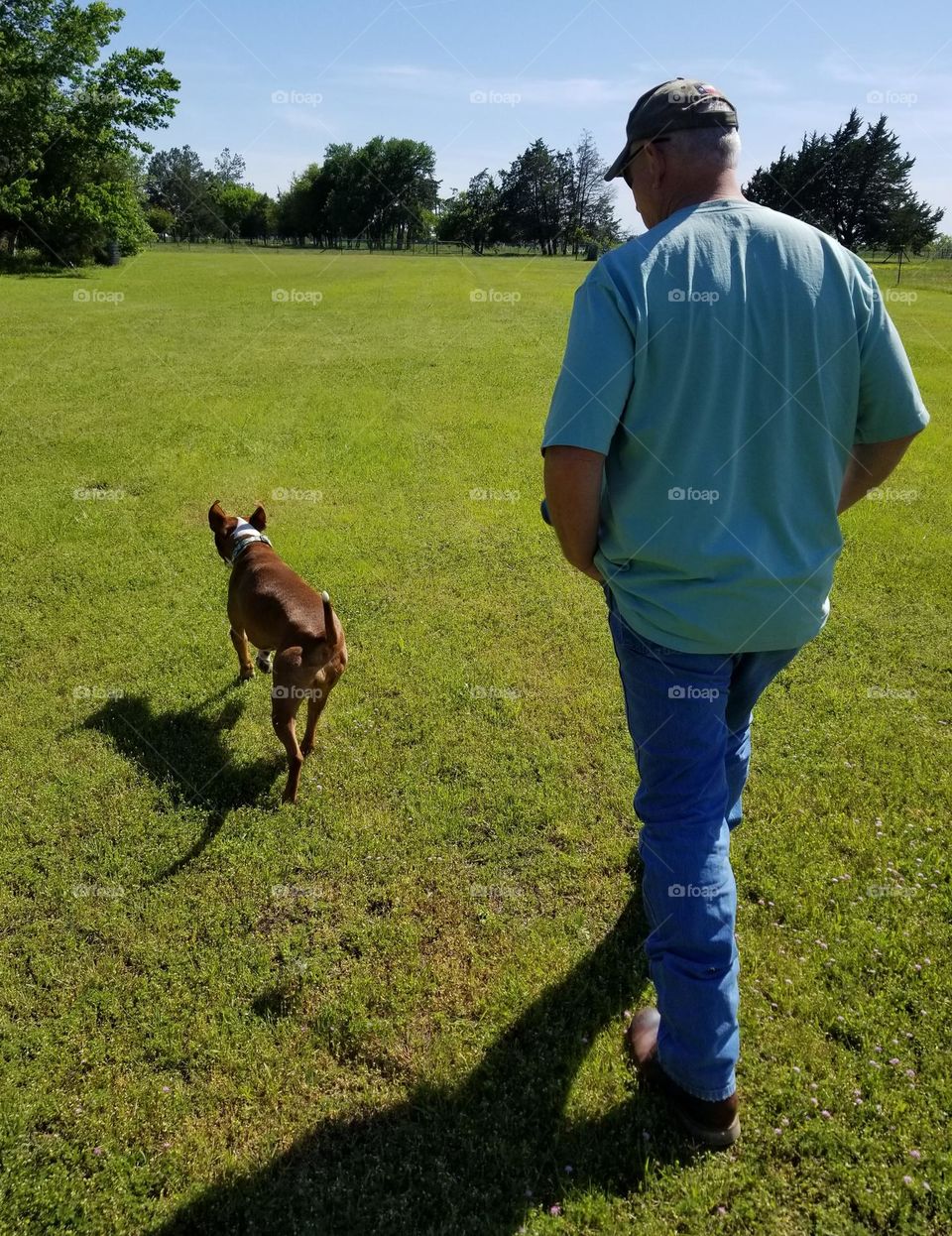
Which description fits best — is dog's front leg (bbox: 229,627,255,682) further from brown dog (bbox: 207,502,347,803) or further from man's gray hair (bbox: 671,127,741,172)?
man's gray hair (bbox: 671,127,741,172)

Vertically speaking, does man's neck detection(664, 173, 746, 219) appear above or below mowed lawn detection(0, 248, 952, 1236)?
above

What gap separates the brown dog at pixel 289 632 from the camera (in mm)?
4121

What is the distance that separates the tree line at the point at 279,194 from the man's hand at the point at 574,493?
1207 inches

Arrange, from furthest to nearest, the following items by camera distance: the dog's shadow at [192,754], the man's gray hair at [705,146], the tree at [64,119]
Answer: the tree at [64,119], the dog's shadow at [192,754], the man's gray hair at [705,146]

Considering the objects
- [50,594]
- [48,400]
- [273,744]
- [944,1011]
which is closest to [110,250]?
[48,400]

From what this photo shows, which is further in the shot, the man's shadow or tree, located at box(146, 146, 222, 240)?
tree, located at box(146, 146, 222, 240)

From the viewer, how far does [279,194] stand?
97438 millimetres

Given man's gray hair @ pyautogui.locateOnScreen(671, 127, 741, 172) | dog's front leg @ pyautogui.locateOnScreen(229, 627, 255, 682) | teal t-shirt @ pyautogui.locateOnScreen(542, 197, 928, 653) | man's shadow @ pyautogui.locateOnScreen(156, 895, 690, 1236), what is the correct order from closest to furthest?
1. teal t-shirt @ pyautogui.locateOnScreen(542, 197, 928, 653)
2. man's gray hair @ pyautogui.locateOnScreen(671, 127, 741, 172)
3. man's shadow @ pyautogui.locateOnScreen(156, 895, 690, 1236)
4. dog's front leg @ pyautogui.locateOnScreen(229, 627, 255, 682)

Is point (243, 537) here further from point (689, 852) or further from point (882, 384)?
point (882, 384)

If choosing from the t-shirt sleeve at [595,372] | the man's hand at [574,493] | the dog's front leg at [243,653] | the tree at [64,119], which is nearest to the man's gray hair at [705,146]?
the t-shirt sleeve at [595,372]

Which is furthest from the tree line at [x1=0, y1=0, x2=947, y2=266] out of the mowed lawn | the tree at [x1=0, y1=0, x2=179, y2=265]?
the mowed lawn

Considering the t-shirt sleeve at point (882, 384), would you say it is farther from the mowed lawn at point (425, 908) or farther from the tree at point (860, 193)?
the tree at point (860, 193)

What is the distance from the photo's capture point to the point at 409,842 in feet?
12.9

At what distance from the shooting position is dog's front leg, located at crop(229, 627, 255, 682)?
5.13 metres
